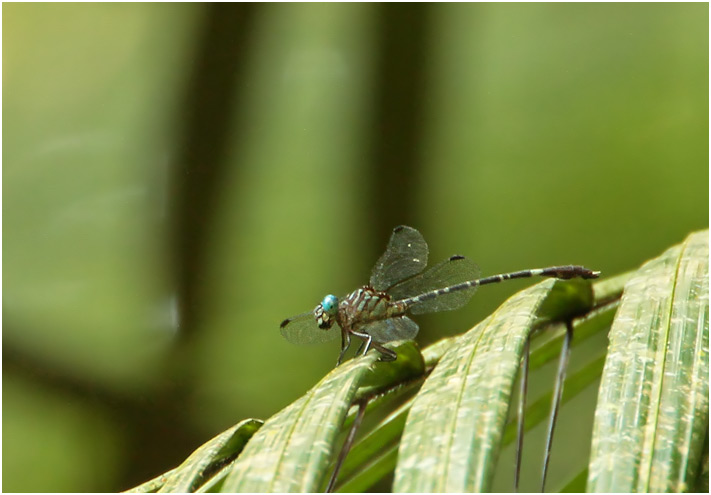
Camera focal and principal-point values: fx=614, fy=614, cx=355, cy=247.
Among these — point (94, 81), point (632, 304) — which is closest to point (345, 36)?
point (94, 81)

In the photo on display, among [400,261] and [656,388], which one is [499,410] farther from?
[400,261]

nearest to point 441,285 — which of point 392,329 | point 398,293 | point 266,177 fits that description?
point 398,293

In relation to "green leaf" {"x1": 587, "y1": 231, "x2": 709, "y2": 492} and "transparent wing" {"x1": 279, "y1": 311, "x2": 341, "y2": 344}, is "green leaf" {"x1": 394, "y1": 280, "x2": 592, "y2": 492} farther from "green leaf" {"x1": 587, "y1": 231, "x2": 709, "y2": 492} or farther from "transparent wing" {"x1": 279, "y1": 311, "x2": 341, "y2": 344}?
"transparent wing" {"x1": 279, "y1": 311, "x2": 341, "y2": 344}

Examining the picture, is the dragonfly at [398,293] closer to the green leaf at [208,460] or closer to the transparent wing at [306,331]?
the transparent wing at [306,331]

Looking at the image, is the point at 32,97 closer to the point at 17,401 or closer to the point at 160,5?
the point at 160,5

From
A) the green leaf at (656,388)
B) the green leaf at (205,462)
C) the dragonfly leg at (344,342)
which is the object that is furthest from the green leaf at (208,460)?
the dragonfly leg at (344,342)

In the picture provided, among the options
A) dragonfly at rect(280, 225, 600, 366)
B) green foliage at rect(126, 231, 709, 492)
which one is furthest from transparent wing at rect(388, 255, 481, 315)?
green foliage at rect(126, 231, 709, 492)

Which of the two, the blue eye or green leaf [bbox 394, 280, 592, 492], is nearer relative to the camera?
green leaf [bbox 394, 280, 592, 492]
